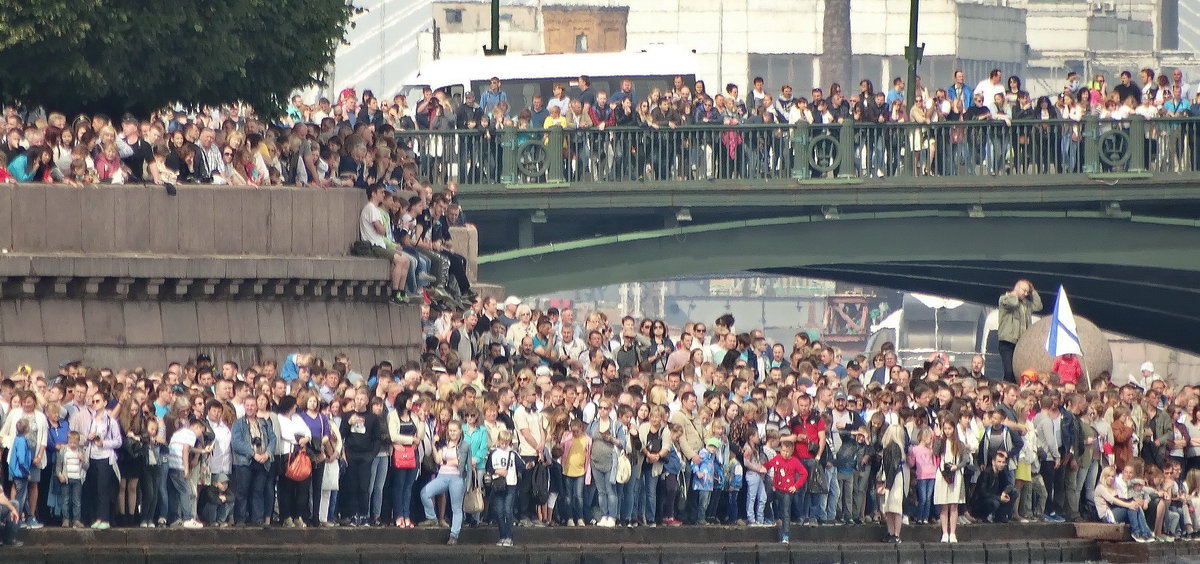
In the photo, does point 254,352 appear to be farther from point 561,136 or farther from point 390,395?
point 561,136

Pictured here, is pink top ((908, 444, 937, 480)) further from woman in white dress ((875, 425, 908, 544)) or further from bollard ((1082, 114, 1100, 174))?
bollard ((1082, 114, 1100, 174))

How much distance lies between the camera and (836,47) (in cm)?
11144

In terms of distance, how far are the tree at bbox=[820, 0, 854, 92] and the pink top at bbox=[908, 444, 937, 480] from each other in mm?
82583

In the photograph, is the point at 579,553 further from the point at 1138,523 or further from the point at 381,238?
the point at 1138,523

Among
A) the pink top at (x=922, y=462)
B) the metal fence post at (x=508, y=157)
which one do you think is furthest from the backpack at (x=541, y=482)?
the metal fence post at (x=508, y=157)

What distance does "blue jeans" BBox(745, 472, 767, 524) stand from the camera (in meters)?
26.2

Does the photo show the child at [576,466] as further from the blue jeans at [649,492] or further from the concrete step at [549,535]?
the blue jeans at [649,492]

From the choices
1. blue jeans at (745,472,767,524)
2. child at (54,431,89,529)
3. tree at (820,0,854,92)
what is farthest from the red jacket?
tree at (820,0,854,92)

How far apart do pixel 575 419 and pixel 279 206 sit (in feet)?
13.8

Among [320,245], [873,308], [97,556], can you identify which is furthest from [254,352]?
[873,308]

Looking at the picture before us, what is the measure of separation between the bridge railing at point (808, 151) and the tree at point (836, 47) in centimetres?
7032

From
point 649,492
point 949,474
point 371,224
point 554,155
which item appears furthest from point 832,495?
point 554,155

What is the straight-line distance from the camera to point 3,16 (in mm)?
26703

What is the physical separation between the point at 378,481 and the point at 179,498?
6.57 feet
